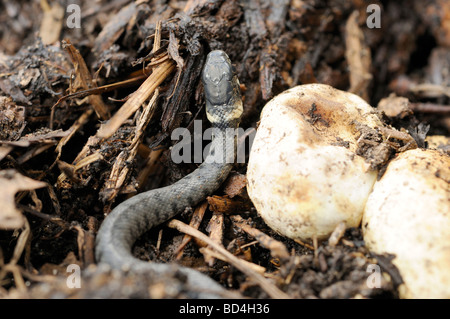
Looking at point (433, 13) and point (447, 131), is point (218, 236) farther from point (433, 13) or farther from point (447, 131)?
point (433, 13)

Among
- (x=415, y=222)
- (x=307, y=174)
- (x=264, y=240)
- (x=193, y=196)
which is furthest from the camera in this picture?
(x=193, y=196)

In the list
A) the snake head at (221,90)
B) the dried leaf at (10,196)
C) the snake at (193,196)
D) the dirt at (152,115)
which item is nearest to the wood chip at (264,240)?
the dirt at (152,115)

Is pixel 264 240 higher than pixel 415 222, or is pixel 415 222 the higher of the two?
pixel 415 222

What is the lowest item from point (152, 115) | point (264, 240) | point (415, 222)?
point (264, 240)

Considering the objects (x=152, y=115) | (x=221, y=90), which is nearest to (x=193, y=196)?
(x=152, y=115)

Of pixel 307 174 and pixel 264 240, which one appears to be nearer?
pixel 307 174

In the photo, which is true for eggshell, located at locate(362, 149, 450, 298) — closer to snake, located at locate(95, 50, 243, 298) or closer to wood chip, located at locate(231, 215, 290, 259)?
wood chip, located at locate(231, 215, 290, 259)

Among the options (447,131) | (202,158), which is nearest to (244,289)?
(202,158)

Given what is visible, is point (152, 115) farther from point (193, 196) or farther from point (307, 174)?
point (307, 174)
